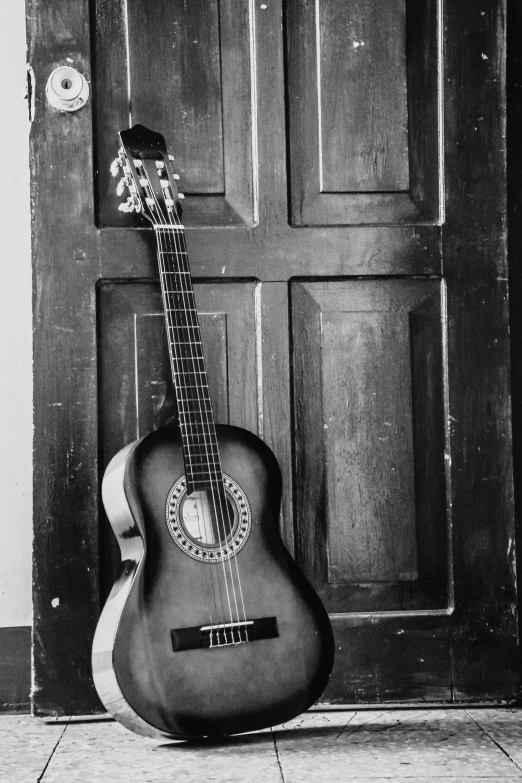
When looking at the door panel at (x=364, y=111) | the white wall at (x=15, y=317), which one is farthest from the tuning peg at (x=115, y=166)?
the door panel at (x=364, y=111)

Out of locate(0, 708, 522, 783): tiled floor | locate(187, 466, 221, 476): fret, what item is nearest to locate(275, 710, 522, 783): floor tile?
locate(0, 708, 522, 783): tiled floor

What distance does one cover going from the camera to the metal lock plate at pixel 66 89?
6.54ft

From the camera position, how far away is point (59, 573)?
196 cm

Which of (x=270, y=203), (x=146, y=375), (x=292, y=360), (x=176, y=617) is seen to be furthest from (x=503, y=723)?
(x=270, y=203)

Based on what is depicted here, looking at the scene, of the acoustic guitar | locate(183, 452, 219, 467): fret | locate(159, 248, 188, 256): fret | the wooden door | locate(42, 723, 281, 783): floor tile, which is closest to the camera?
locate(42, 723, 281, 783): floor tile

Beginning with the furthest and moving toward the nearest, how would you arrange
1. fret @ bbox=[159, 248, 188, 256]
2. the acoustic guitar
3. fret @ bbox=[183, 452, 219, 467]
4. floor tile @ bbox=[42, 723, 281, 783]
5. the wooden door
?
the wooden door < fret @ bbox=[159, 248, 188, 256] < fret @ bbox=[183, 452, 219, 467] < the acoustic guitar < floor tile @ bbox=[42, 723, 281, 783]

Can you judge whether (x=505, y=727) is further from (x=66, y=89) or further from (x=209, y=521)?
(x=66, y=89)

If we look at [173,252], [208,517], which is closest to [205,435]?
[208,517]

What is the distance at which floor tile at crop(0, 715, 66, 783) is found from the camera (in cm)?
157

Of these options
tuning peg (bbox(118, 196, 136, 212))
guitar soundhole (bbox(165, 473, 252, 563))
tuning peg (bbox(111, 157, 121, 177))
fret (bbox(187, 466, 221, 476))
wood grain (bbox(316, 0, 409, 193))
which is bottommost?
guitar soundhole (bbox(165, 473, 252, 563))

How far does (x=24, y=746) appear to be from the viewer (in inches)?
68.9

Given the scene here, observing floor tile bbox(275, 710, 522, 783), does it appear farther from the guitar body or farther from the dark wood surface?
the dark wood surface

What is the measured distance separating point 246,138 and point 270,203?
158 millimetres

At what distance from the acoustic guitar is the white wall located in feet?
1.15
